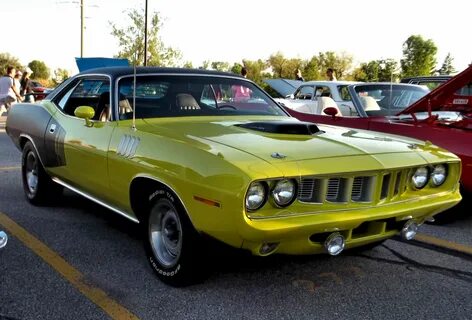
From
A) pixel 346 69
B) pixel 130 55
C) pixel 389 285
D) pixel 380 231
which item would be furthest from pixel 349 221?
pixel 346 69

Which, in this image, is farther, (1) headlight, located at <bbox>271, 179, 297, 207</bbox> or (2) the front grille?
(2) the front grille

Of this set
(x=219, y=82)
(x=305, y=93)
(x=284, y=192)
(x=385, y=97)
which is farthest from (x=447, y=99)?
(x=305, y=93)

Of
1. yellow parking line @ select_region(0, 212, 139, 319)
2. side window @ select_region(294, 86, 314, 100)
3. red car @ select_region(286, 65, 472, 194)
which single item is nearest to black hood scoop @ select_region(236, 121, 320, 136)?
yellow parking line @ select_region(0, 212, 139, 319)

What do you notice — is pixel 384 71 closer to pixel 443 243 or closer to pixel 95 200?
pixel 443 243

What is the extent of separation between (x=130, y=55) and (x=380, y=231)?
86.8ft

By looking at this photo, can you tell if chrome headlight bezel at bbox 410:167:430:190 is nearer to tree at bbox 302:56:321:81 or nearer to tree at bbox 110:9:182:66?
tree at bbox 110:9:182:66

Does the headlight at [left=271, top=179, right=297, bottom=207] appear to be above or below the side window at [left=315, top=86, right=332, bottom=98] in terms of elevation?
below

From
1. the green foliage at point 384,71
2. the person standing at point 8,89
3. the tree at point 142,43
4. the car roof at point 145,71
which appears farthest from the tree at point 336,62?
the car roof at point 145,71

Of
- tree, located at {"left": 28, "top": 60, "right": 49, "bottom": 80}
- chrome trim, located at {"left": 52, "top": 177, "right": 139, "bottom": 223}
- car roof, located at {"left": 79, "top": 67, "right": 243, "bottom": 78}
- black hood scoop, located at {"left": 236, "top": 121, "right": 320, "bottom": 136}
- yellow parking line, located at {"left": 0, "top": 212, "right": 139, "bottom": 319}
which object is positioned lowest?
tree, located at {"left": 28, "top": 60, "right": 49, "bottom": 80}

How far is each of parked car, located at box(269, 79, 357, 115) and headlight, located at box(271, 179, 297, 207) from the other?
5074mm

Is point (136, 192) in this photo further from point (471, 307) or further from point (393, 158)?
point (471, 307)

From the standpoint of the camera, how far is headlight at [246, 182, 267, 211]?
274 centimetres

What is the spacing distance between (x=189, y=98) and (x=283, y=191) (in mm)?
1692

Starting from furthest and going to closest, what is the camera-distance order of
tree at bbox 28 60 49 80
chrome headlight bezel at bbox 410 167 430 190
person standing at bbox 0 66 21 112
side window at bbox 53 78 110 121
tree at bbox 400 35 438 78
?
1. tree at bbox 28 60 49 80
2. tree at bbox 400 35 438 78
3. person standing at bbox 0 66 21 112
4. side window at bbox 53 78 110 121
5. chrome headlight bezel at bbox 410 167 430 190
